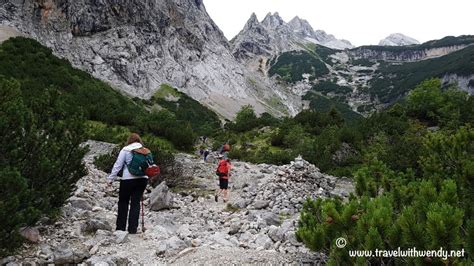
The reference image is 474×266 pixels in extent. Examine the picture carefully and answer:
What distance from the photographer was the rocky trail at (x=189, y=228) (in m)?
5.30

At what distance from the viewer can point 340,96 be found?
15050cm

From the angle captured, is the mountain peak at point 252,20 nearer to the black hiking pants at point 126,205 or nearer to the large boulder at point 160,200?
the large boulder at point 160,200

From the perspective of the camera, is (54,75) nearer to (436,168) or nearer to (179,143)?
(179,143)

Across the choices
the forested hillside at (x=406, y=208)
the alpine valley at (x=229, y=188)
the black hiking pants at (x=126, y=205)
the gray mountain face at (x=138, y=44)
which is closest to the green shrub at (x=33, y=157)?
the alpine valley at (x=229, y=188)

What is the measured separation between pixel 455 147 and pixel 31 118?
7.20 m

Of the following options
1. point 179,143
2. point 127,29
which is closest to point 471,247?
point 179,143

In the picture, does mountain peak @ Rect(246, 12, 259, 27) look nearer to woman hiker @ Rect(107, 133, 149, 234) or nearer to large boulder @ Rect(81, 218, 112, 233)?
woman hiker @ Rect(107, 133, 149, 234)

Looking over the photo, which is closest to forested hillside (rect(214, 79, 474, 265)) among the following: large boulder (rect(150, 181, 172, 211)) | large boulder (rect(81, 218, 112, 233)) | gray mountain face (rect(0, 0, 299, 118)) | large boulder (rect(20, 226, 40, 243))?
large boulder (rect(81, 218, 112, 233))

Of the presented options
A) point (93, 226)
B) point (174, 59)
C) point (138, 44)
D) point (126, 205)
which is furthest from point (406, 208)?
point (174, 59)
